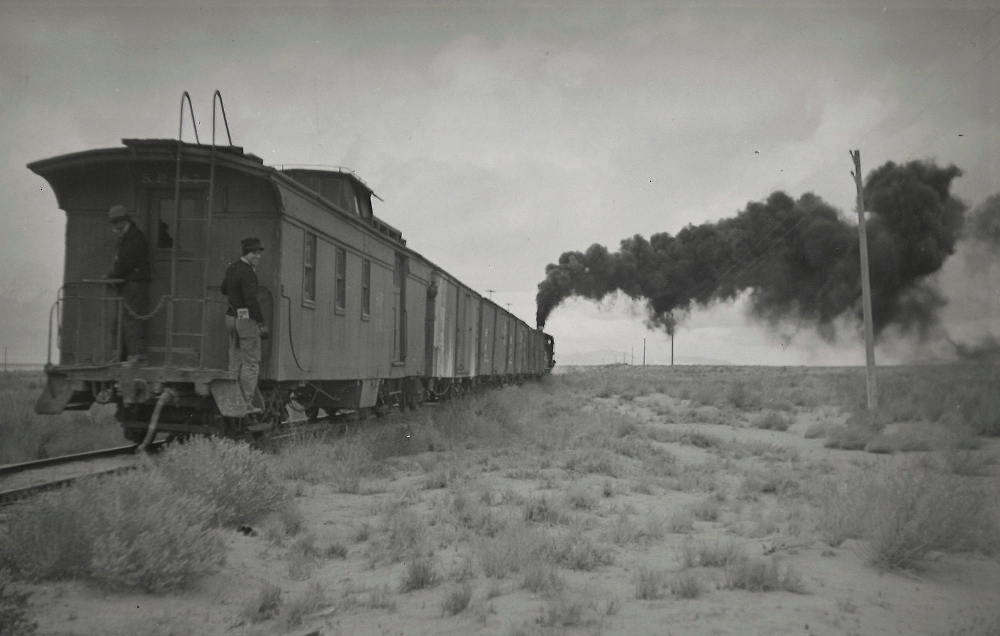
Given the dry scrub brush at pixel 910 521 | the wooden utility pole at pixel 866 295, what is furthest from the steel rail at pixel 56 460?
the wooden utility pole at pixel 866 295

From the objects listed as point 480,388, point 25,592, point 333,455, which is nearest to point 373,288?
point 333,455

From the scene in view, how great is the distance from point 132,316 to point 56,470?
1.97 meters

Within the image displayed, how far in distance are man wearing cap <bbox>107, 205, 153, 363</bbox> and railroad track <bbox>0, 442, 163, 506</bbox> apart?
134 cm

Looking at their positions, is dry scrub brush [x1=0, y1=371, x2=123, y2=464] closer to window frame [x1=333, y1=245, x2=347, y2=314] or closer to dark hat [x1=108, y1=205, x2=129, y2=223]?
dark hat [x1=108, y1=205, x2=129, y2=223]

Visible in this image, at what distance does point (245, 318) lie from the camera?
7934 mm

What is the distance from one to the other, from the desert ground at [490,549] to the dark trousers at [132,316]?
6.55 ft

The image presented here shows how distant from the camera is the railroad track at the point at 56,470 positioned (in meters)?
6.68

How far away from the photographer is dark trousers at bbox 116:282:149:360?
27.7ft

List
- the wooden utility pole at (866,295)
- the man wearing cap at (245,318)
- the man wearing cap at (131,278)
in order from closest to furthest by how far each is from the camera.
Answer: the man wearing cap at (245,318)
the man wearing cap at (131,278)
the wooden utility pole at (866,295)

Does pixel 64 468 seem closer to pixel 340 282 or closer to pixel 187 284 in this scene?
pixel 187 284

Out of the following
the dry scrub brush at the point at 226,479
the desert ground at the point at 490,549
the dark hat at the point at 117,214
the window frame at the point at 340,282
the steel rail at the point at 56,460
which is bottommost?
the desert ground at the point at 490,549

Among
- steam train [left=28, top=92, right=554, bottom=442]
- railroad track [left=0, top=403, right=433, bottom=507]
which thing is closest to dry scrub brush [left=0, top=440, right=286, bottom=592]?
railroad track [left=0, top=403, right=433, bottom=507]

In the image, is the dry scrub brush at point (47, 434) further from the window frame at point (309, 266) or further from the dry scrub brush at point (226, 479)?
the dry scrub brush at point (226, 479)

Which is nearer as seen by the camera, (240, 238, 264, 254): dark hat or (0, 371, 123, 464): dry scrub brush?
(240, 238, 264, 254): dark hat
